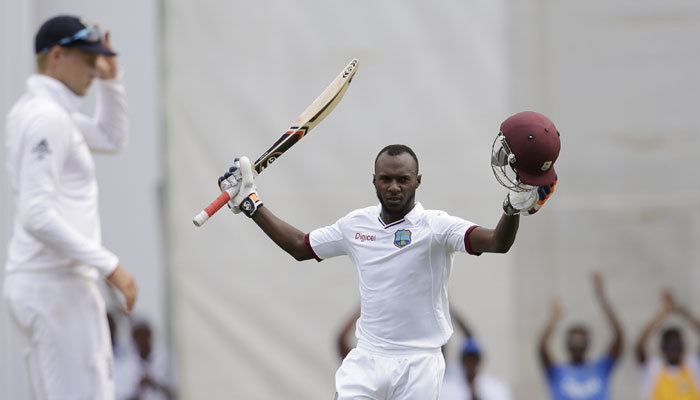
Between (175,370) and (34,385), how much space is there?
2504 millimetres

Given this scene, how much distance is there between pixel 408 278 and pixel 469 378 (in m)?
2.81

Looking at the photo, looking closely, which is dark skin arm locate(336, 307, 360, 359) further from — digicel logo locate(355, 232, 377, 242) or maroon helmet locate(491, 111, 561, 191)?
maroon helmet locate(491, 111, 561, 191)

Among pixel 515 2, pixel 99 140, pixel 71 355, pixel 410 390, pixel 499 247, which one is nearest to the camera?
pixel 499 247

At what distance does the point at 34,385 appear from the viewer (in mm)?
4969

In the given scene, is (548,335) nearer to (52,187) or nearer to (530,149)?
(52,187)

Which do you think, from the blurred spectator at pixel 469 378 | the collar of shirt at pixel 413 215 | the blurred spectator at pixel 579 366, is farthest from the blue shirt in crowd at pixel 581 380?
the collar of shirt at pixel 413 215

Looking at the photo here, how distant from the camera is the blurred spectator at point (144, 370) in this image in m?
7.34

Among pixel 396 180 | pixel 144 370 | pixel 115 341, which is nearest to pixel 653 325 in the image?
pixel 144 370

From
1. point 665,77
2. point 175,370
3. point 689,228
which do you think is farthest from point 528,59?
point 175,370

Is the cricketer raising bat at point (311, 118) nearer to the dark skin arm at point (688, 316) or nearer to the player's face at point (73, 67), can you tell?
the player's face at point (73, 67)

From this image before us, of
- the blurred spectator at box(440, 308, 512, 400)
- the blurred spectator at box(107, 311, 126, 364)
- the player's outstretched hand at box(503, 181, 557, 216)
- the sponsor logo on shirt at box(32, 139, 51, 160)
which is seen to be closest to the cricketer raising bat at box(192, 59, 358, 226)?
the sponsor logo on shirt at box(32, 139, 51, 160)

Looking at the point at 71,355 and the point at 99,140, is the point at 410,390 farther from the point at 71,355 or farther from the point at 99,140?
the point at 99,140

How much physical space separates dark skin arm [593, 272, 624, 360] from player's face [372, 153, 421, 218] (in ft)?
10.7

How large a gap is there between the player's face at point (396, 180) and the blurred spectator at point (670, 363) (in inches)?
130
